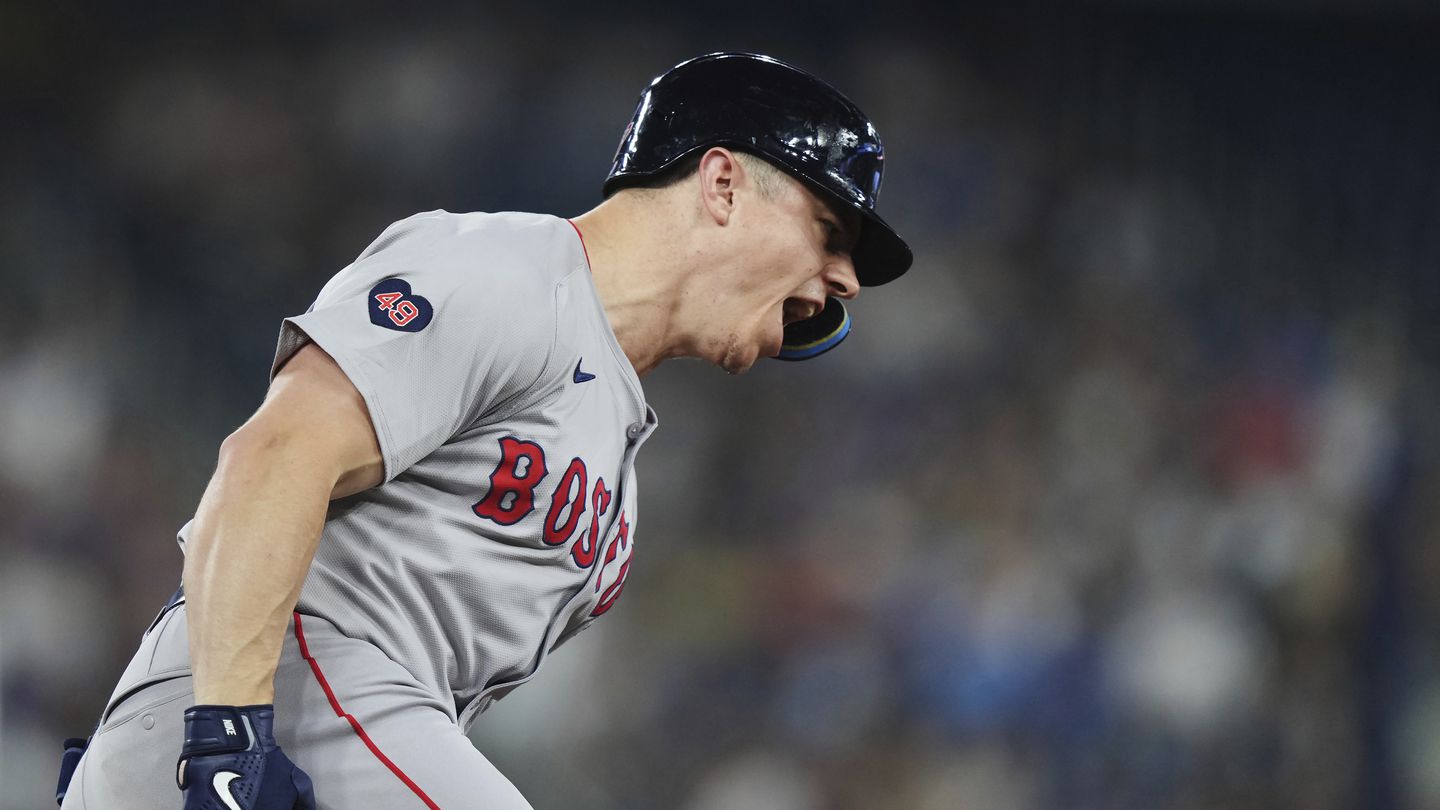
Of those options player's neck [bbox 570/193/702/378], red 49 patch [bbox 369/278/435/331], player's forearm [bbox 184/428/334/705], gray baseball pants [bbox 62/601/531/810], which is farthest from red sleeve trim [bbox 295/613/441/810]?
player's neck [bbox 570/193/702/378]

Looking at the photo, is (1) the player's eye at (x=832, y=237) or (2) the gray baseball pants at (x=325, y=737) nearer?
(2) the gray baseball pants at (x=325, y=737)

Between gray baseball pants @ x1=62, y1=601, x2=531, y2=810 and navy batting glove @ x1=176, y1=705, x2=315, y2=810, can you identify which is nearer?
navy batting glove @ x1=176, y1=705, x2=315, y2=810

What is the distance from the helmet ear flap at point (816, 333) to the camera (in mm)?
1932

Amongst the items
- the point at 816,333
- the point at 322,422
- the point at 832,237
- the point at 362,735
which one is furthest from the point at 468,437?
the point at 816,333

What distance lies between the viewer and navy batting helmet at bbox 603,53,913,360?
63.1 inches

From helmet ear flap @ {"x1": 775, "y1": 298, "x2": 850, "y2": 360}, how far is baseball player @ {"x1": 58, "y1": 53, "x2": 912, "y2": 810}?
321 millimetres

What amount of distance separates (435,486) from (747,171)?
0.58 metres

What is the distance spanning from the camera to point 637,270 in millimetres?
1528

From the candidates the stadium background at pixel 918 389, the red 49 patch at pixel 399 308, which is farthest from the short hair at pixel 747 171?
the stadium background at pixel 918 389

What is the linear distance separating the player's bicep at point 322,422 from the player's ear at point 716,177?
57 cm

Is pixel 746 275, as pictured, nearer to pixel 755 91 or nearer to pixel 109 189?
pixel 755 91

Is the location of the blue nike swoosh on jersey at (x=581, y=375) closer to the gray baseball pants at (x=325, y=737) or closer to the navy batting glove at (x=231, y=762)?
the gray baseball pants at (x=325, y=737)

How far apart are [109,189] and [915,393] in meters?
2.40

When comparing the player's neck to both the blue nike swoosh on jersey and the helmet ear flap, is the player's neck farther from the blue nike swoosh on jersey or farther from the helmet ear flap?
the helmet ear flap
